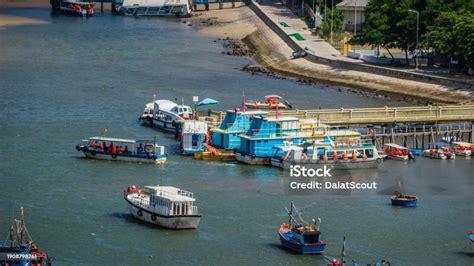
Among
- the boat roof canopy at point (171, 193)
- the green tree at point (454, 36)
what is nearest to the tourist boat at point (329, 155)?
the boat roof canopy at point (171, 193)

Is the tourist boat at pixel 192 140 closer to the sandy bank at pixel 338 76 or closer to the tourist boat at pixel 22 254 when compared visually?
the tourist boat at pixel 22 254

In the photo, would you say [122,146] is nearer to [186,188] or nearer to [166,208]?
[186,188]

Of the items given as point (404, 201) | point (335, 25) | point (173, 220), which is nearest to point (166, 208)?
point (173, 220)

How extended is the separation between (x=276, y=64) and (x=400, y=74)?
23592 mm

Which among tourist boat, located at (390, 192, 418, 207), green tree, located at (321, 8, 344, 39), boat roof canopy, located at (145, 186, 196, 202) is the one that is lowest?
tourist boat, located at (390, 192, 418, 207)

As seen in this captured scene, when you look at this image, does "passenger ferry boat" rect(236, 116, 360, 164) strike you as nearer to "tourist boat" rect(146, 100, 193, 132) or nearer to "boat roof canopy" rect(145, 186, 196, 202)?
"tourist boat" rect(146, 100, 193, 132)

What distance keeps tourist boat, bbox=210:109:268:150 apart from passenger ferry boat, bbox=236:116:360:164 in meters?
1.88

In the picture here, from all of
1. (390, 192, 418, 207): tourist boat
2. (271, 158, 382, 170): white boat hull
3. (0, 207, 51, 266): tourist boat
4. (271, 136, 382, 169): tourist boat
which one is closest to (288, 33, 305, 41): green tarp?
(271, 136, 382, 169): tourist boat

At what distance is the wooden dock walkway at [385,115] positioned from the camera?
103688 mm

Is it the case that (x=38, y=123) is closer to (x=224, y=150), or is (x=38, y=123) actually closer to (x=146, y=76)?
(x=224, y=150)

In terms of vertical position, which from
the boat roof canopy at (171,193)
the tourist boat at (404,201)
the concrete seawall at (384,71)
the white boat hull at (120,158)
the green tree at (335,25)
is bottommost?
the tourist boat at (404,201)

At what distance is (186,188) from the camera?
8700cm

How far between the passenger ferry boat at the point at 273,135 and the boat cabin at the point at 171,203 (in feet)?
55.1

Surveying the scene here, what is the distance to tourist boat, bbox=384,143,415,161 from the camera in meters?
99.0
